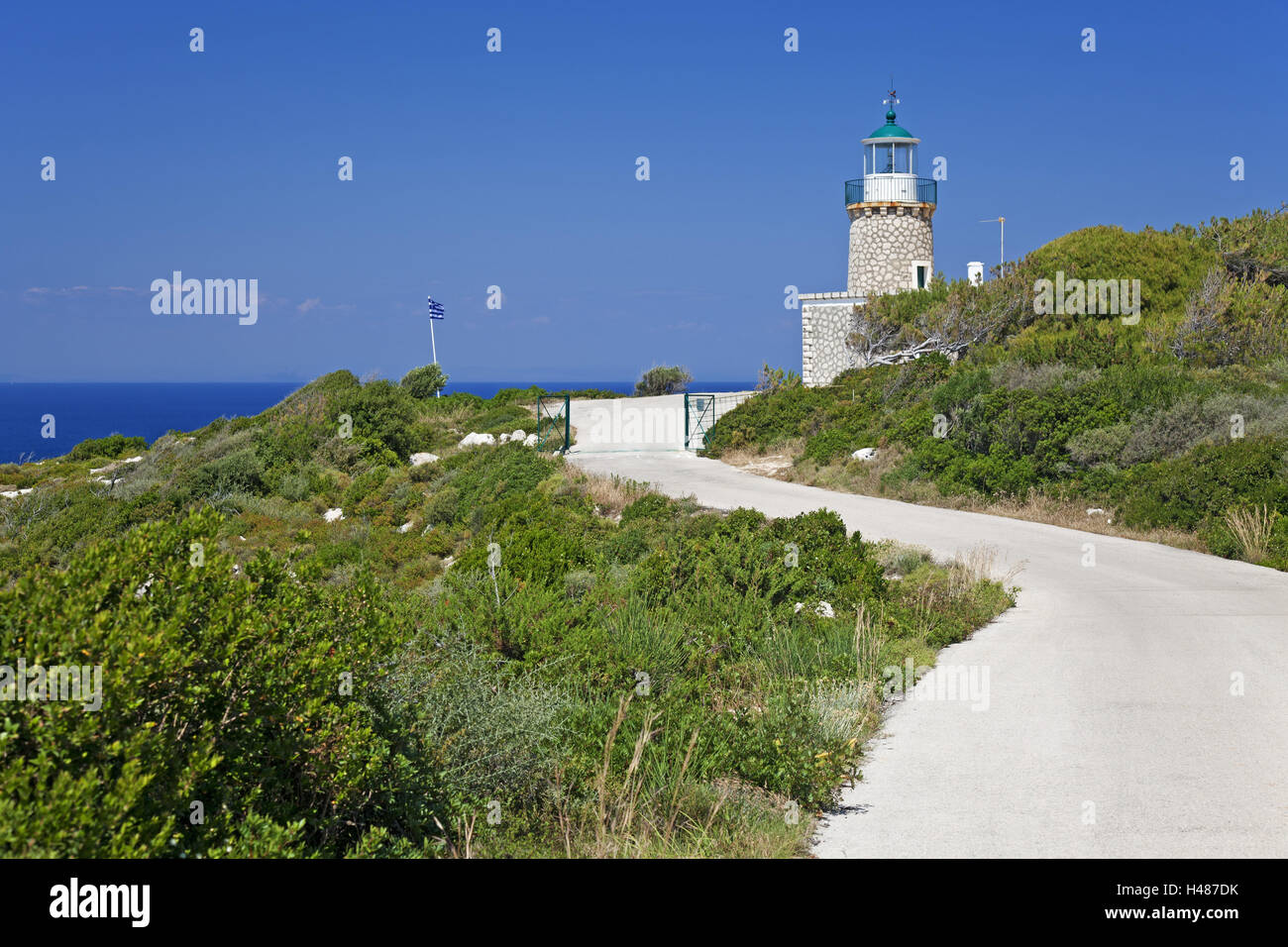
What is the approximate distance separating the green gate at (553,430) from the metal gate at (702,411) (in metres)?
3.44

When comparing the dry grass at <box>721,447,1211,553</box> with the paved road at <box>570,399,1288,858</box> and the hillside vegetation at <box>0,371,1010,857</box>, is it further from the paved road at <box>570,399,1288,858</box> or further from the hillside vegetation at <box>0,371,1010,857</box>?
the hillside vegetation at <box>0,371,1010,857</box>

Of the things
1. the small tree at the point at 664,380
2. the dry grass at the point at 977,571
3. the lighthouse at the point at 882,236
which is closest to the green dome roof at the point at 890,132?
the lighthouse at the point at 882,236

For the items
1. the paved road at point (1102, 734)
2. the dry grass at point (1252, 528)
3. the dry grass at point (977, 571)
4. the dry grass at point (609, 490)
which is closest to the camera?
the paved road at point (1102, 734)

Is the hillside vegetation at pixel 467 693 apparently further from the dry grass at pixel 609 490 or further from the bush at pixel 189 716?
the dry grass at pixel 609 490

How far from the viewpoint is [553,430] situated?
2677 centimetres

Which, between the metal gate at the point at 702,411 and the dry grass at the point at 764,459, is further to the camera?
the metal gate at the point at 702,411

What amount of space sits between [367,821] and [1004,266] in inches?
1074

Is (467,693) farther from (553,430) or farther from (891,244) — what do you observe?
(891,244)

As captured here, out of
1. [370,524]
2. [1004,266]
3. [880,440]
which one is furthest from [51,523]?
[1004,266]

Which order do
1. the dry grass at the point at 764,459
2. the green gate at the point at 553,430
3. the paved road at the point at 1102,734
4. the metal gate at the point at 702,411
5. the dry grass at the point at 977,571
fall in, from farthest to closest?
the metal gate at the point at 702,411
the green gate at the point at 553,430
the dry grass at the point at 764,459
the dry grass at the point at 977,571
the paved road at the point at 1102,734

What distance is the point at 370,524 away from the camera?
19844 mm

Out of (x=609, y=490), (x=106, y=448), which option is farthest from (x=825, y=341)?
(x=106, y=448)

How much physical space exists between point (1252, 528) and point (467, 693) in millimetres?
10594

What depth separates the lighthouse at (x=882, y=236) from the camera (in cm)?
3266
